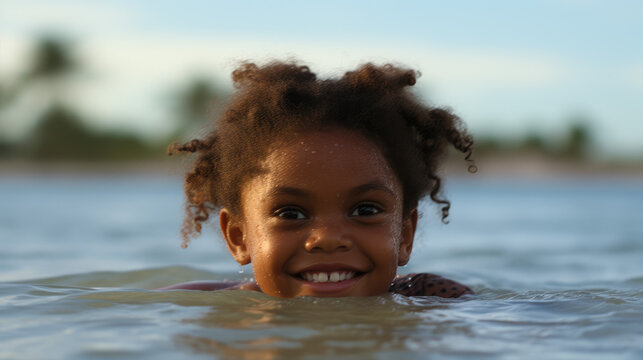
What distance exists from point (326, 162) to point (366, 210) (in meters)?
0.30

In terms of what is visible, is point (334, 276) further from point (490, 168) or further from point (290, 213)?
point (490, 168)

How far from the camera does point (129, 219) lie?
48.8 ft

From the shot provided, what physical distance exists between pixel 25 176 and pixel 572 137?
149ft

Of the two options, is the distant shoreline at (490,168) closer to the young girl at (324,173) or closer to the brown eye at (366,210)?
the young girl at (324,173)

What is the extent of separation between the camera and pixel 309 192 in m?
3.62

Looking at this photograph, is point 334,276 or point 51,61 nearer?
point 334,276

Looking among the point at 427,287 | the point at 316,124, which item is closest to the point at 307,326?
the point at 316,124

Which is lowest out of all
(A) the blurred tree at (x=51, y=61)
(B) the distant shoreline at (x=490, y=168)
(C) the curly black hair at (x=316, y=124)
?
(C) the curly black hair at (x=316, y=124)

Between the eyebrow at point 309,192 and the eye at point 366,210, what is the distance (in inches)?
3.1

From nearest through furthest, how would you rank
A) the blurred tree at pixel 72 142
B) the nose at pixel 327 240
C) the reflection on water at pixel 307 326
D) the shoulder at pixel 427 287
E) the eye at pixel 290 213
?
the reflection on water at pixel 307 326 → the nose at pixel 327 240 → the eye at pixel 290 213 → the shoulder at pixel 427 287 → the blurred tree at pixel 72 142

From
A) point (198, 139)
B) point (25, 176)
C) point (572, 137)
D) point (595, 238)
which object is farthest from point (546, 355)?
point (572, 137)

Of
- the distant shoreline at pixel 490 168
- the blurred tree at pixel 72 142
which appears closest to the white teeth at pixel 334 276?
the distant shoreline at pixel 490 168

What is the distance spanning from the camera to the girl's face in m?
3.61

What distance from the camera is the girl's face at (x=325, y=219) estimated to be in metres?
3.61
